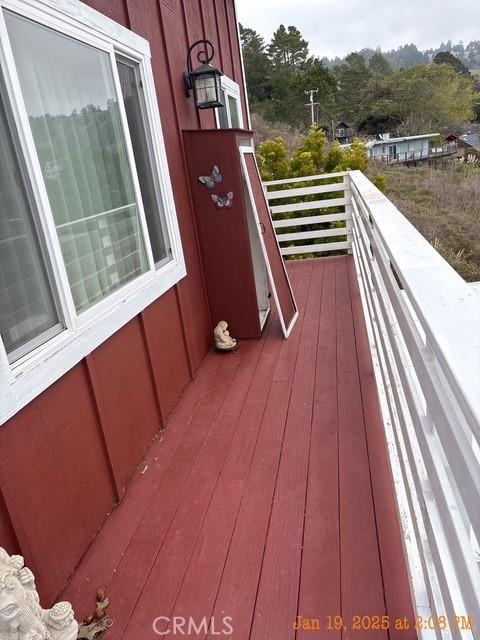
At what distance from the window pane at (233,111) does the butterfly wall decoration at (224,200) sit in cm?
228

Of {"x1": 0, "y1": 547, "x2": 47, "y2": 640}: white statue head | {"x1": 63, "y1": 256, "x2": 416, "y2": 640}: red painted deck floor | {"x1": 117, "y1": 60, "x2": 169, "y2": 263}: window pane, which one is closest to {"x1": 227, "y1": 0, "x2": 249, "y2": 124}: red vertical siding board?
{"x1": 117, "y1": 60, "x2": 169, "y2": 263}: window pane

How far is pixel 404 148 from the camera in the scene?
39531 millimetres

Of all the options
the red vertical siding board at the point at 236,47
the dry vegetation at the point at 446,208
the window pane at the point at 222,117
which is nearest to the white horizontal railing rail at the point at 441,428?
the window pane at the point at 222,117

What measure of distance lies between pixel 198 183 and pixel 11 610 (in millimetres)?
2952

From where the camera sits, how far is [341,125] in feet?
135

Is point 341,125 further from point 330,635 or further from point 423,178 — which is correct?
point 330,635

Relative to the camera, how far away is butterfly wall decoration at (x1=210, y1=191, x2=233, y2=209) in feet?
11.6

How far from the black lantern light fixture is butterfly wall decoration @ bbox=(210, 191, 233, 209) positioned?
A: 25.0 inches

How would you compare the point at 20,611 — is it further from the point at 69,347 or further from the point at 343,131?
the point at 343,131

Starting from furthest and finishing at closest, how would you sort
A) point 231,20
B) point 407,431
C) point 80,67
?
point 231,20, point 80,67, point 407,431

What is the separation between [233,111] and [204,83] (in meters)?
2.28

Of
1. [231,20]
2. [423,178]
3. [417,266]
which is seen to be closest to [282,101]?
[423,178]

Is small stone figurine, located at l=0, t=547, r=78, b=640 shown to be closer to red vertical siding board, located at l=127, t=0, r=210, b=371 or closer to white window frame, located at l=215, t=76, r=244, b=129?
red vertical siding board, located at l=127, t=0, r=210, b=371

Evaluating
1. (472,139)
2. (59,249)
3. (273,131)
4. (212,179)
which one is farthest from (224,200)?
(472,139)
